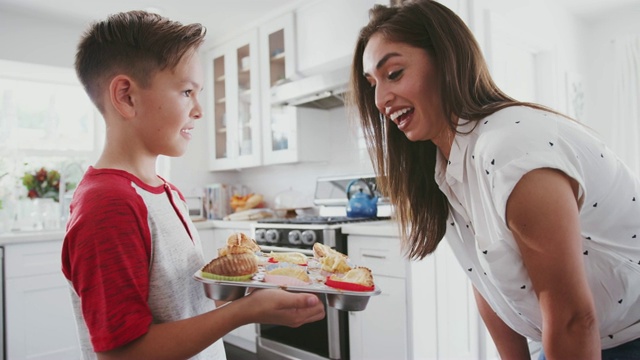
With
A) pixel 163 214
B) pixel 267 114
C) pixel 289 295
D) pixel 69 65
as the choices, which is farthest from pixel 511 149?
pixel 69 65

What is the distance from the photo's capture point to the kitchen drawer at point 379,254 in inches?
83.7

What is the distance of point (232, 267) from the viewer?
0.77 metres

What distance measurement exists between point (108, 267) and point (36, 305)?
2.66m

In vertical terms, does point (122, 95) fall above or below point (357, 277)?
above

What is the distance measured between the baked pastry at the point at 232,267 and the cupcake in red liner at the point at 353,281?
0.14m

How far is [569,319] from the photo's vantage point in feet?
2.45

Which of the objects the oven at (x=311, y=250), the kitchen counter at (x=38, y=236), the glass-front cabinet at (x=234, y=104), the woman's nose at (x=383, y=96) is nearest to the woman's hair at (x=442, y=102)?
the woman's nose at (x=383, y=96)

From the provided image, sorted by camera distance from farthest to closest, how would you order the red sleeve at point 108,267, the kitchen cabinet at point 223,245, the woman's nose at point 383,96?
the kitchen cabinet at point 223,245, the woman's nose at point 383,96, the red sleeve at point 108,267

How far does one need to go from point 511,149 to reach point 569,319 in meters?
0.30

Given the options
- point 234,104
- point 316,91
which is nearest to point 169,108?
point 316,91

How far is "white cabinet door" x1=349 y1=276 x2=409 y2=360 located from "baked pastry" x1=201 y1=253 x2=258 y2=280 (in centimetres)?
143

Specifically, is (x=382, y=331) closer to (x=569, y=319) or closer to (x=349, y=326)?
(x=349, y=326)

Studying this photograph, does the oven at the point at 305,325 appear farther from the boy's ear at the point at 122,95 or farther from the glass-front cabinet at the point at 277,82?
the boy's ear at the point at 122,95

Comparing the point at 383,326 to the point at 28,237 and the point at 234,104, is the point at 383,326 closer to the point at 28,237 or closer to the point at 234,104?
the point at 28,237
